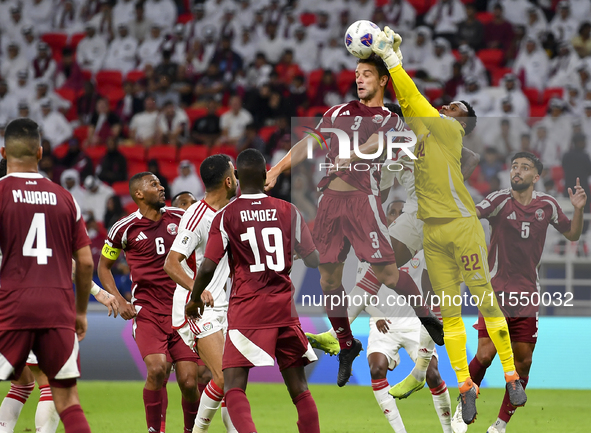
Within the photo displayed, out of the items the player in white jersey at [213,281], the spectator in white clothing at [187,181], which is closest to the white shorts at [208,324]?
the player in white jersey at [213,281]

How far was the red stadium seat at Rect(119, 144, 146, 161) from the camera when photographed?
52.4 ft

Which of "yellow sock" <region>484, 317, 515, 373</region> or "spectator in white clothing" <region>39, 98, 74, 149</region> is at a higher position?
"spectator in white clothing" <region>39, 98, 74, 149</region>

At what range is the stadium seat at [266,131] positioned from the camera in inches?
606

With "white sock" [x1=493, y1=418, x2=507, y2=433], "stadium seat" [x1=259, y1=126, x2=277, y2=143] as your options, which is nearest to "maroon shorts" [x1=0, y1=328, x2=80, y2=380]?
"white sock" [x1=493, y1=418, x2=507, y2=433]

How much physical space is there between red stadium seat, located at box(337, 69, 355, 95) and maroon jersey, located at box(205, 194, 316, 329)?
35.0 ft

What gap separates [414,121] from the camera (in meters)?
7.05

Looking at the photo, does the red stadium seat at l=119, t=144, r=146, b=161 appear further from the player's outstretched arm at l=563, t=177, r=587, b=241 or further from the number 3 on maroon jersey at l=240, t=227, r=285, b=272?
the number 3 on maroon jersey at l=240, t=227, r=285, b=272

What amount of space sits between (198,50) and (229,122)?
2573 millimetres

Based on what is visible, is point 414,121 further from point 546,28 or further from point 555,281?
point 546,28

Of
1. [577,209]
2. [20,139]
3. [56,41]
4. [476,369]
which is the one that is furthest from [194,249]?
[56,41]

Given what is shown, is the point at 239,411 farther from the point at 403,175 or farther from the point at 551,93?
the point at 551,93

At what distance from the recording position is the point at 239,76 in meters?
16.9

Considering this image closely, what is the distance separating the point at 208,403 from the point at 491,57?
38.5ft

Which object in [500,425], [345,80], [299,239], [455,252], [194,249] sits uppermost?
[345,80]
